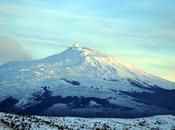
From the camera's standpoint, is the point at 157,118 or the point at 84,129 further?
the point at 157,118

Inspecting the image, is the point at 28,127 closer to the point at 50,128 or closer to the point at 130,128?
the point at 50,128

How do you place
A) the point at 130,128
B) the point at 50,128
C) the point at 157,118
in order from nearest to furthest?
the point at 50,128
the point at 130,128
the point at 157,118

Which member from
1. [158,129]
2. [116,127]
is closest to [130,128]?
[116,127]

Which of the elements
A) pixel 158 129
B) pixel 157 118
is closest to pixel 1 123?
pixel 158 129

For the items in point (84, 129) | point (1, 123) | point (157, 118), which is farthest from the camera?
point (157, 118)

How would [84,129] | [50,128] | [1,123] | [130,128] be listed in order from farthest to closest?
[130,128] < [84,129] < [50,128] < [1,123]

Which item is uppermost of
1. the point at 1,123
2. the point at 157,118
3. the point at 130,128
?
the point at 157,118

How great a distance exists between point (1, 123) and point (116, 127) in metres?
61.9

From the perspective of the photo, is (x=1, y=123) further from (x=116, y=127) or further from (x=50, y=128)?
(x=116, y=127)

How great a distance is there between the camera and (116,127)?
121125 mm

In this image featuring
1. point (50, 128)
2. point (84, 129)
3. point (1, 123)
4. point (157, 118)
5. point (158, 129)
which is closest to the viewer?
point (1, 123)

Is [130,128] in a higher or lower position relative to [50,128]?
higher

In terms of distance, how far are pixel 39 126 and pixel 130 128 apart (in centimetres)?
5768

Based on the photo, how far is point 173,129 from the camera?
147875 mm
